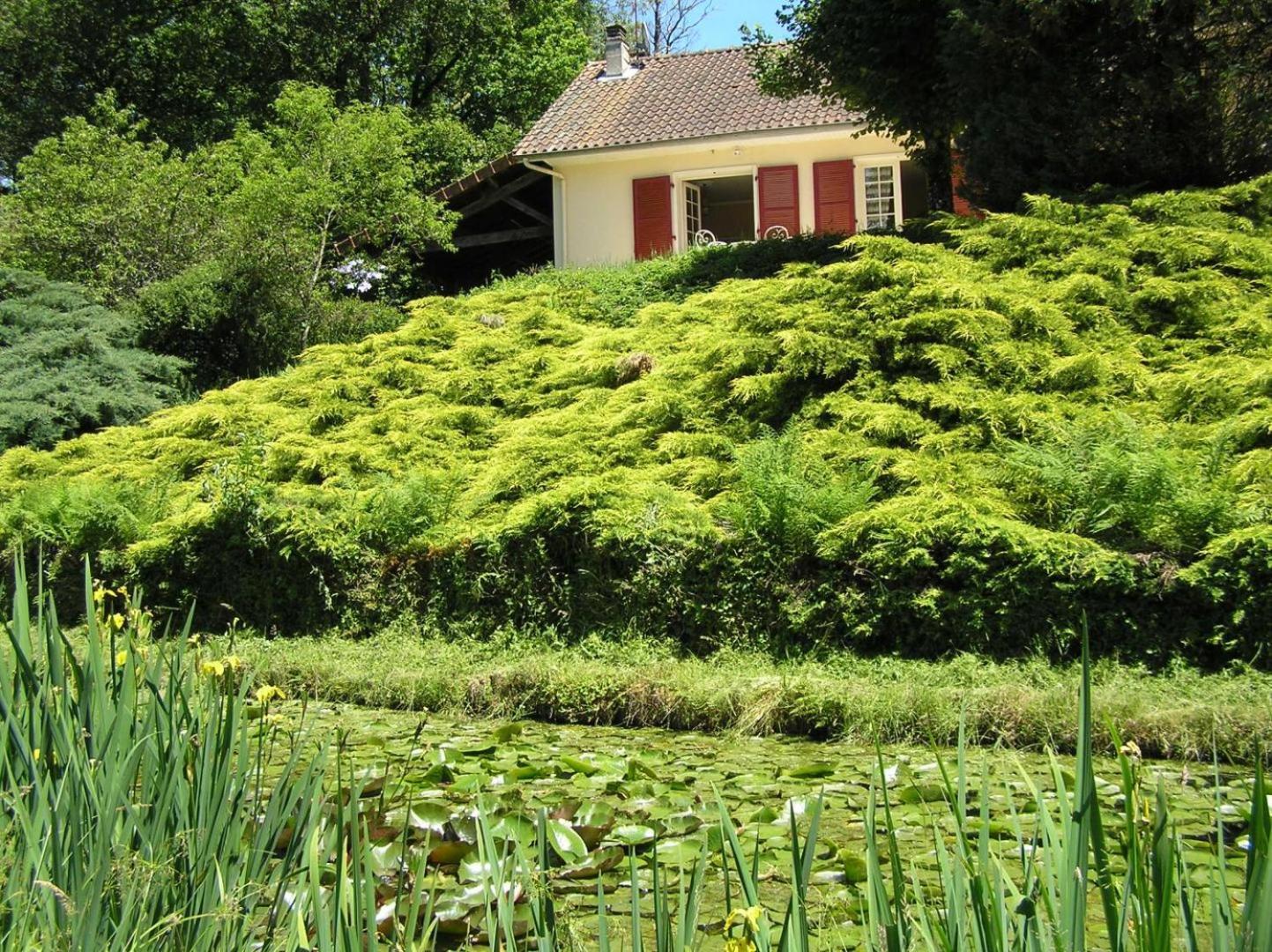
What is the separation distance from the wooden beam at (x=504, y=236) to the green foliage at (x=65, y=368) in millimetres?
7524

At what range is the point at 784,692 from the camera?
6250 mm

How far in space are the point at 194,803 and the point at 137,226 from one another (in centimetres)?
1792

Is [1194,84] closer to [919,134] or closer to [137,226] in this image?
[919,134]

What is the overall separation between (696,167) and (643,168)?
924mm

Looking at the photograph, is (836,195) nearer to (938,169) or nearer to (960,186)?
(938,169)

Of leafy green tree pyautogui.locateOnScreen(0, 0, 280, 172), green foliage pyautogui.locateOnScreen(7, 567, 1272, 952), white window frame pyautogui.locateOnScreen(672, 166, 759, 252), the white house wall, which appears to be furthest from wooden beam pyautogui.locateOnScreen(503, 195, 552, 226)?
green foliage pyautogui.locateOnScreen(7, 567, 1272, 952)

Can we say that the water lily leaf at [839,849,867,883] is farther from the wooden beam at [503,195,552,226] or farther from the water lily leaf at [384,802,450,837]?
the wooden beam at [503,195,552,226]

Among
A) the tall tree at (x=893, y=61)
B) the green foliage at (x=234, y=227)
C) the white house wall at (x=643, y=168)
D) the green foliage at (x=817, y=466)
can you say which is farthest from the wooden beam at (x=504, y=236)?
the green foliage at (x=817, y=466)

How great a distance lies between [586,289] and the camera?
47.9ft

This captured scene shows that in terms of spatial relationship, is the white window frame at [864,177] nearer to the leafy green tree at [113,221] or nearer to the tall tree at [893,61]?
the tall tree at [893,61]

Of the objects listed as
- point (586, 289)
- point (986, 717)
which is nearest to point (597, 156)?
point (586, 289)

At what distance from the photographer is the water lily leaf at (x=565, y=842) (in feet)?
13.3

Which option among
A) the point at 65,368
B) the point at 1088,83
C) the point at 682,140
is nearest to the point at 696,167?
the point at 682,140

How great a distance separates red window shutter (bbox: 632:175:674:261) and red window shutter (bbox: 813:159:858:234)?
8.43 feet
